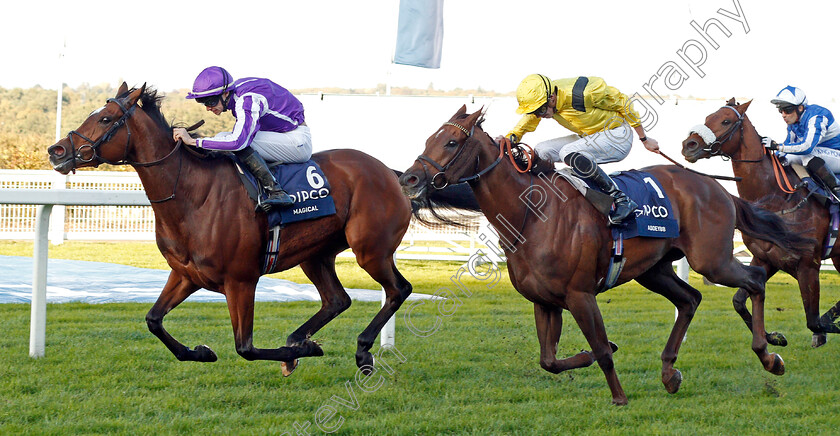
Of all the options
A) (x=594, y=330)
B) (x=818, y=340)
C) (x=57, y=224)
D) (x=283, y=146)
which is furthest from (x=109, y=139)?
(x=57, y=224)

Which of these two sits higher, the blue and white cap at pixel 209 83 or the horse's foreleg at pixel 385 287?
the blue and white cap at pixel 209 83

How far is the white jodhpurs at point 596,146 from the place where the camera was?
4715 millimetres

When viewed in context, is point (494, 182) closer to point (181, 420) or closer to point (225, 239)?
point (225, 239)

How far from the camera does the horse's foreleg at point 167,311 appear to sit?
451cm

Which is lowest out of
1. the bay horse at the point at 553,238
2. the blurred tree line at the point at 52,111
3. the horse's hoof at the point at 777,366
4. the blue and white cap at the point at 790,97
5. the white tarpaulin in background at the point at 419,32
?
the blurred tree line at the point at 52,111

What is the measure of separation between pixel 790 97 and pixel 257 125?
13.2 ft

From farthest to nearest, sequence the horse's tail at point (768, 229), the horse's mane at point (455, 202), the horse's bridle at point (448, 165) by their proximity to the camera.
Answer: the horse's tail at point (768, 229) → the horse's mane at point (455, 202) → the horse's bridle at point (448, 165)

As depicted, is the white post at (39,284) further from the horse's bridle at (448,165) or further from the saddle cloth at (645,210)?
the saddle cloth at (645,210)

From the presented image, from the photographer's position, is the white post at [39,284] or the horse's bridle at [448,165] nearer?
the horse's bridle at [448,165]

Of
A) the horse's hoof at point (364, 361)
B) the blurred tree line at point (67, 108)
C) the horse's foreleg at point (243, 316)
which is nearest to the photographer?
the horse's foreleg at point (243, 316)

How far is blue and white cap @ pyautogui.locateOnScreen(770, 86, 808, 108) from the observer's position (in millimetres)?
6180

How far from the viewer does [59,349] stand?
5.58 meters

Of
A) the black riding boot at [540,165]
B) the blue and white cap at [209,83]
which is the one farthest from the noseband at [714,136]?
the blue and white cap at [209,83]

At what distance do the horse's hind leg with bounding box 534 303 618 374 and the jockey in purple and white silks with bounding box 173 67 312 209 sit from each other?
1.52 m
